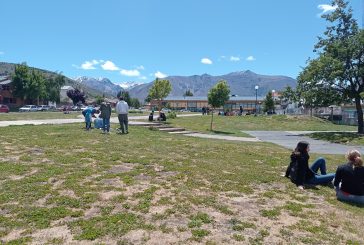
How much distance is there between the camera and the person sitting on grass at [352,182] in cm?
705

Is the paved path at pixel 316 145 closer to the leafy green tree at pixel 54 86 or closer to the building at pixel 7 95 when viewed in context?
the building at pixel 7 95

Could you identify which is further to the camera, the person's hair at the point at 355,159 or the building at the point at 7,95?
the building at the point at 7,95

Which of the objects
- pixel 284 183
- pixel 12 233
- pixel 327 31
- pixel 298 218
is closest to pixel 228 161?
pixel 284 183

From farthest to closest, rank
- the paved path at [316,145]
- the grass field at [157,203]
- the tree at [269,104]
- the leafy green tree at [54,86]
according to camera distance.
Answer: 1. the leafy green tree at [54,86]
2. the tree at [269,104]
3. the paved path at [316,145]
4. the grass field at [157,203]

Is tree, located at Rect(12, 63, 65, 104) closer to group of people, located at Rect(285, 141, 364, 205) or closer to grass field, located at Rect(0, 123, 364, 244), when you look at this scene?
grass field, located at Rect(0, 123, 364, 244)

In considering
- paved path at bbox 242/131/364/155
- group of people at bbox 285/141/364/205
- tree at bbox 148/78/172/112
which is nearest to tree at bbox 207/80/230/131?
paved path at bbox 242/131/364/155

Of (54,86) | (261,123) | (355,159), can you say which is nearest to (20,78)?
(54,86)

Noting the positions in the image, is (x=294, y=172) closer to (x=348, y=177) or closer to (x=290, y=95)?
(x=348, y=177)

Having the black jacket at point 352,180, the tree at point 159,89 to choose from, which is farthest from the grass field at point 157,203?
the tree at point 159,89

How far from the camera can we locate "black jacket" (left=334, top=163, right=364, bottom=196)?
7059 millimetres

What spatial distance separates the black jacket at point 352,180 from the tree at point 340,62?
1888cm

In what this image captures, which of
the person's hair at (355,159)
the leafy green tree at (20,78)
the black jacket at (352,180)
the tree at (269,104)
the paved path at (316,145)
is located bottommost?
the paved path at (316,145)

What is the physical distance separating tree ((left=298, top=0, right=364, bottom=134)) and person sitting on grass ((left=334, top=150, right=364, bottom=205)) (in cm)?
1881

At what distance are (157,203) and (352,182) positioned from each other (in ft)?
12.3
